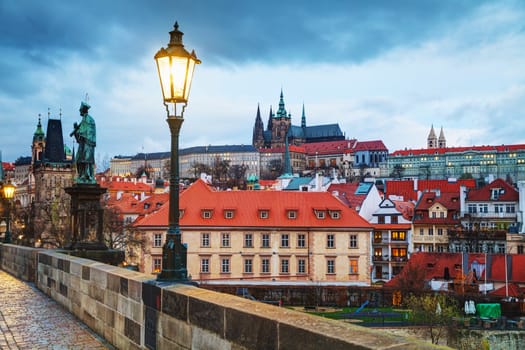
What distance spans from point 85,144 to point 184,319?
32.3ft

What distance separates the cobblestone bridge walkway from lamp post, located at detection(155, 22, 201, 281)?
6.74 feet

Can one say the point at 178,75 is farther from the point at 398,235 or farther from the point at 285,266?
the point at 398,235

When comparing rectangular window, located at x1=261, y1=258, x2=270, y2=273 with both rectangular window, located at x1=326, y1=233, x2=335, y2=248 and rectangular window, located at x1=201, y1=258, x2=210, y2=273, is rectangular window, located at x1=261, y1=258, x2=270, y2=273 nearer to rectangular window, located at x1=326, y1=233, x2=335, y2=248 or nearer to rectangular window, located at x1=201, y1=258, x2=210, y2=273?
rectangular window, located at x1=201, y1=258, x2=210, y2=273

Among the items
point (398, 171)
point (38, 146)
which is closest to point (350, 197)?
point (38, 146)

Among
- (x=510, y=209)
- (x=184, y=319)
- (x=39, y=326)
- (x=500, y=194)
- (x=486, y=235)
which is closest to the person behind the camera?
(x=184, y=319)

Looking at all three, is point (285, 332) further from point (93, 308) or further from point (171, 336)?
point (93, 308)

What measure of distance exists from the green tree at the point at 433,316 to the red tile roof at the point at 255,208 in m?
10.4

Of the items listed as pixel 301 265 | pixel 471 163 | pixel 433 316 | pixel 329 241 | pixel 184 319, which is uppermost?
pixel 471 163

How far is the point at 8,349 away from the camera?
25.5 feet

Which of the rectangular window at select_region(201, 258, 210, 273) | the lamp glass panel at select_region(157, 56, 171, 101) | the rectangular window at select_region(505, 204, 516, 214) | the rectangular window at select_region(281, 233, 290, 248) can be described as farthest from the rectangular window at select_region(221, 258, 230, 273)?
the lamp glass panel at select_region(157, 56, 171, 101)

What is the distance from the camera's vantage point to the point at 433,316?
32.0 m

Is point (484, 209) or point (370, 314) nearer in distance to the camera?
point (370, 314)

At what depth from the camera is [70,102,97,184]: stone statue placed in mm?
14547

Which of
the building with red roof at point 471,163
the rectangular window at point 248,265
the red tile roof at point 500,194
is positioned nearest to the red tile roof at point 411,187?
the red tile roof at point 500,194
